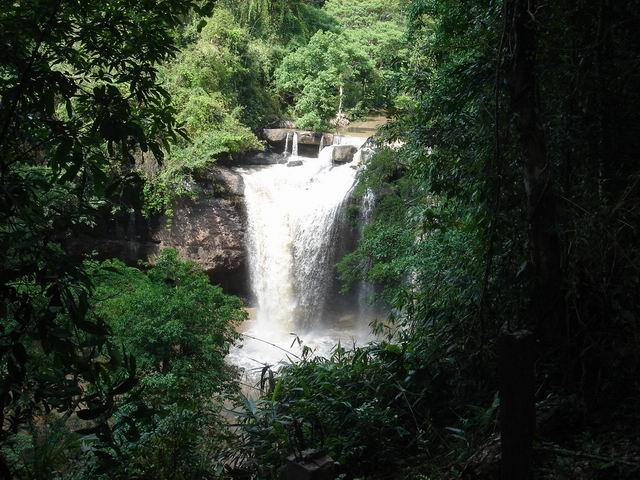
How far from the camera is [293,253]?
48.7 ft

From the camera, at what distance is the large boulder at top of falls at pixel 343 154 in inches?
625

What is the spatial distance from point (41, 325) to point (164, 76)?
13125mm

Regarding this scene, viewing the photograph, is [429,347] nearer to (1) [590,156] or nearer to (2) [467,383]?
(2) [467,383]

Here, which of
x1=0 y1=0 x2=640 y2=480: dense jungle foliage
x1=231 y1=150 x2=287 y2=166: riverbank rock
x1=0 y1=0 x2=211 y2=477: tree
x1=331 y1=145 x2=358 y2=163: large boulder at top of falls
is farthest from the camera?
x1=231 y1=150 x2=287 y2=166: riverbank rock

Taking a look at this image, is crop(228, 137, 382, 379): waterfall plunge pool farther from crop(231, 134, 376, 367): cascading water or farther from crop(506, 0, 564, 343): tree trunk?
crop(506, 0, 564, 343): tree trunk

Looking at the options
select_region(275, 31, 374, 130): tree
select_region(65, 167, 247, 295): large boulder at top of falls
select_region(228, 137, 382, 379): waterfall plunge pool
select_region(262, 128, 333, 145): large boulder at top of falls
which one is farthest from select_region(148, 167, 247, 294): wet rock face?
select_region(275, 31, 374, 130): tree

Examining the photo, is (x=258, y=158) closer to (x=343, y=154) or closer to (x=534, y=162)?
(x=343, y=154)

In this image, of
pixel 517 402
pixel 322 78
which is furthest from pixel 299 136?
pixel 517 402

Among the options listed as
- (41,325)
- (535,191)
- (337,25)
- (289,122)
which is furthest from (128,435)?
(337,25)

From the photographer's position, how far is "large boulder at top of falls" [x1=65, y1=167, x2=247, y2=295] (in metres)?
13.6

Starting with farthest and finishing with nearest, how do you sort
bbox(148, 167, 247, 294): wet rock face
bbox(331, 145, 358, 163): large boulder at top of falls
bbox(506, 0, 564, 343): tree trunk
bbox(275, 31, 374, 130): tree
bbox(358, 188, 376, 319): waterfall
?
1. bbox(275, 31, 374, 130): tree
2. bbox(331, 145, 358, 163): large boulder at top of falls
3. bbox(148, 167, 247, 294): wet rock face
4. bbox(358, 188, 376, 319): waterfall
5. bbox(506, 0, 564, 343): tree trunk

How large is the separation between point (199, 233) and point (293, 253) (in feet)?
8.41

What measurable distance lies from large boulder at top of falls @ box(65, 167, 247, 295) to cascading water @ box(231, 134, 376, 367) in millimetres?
362

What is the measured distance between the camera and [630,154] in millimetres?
3467
